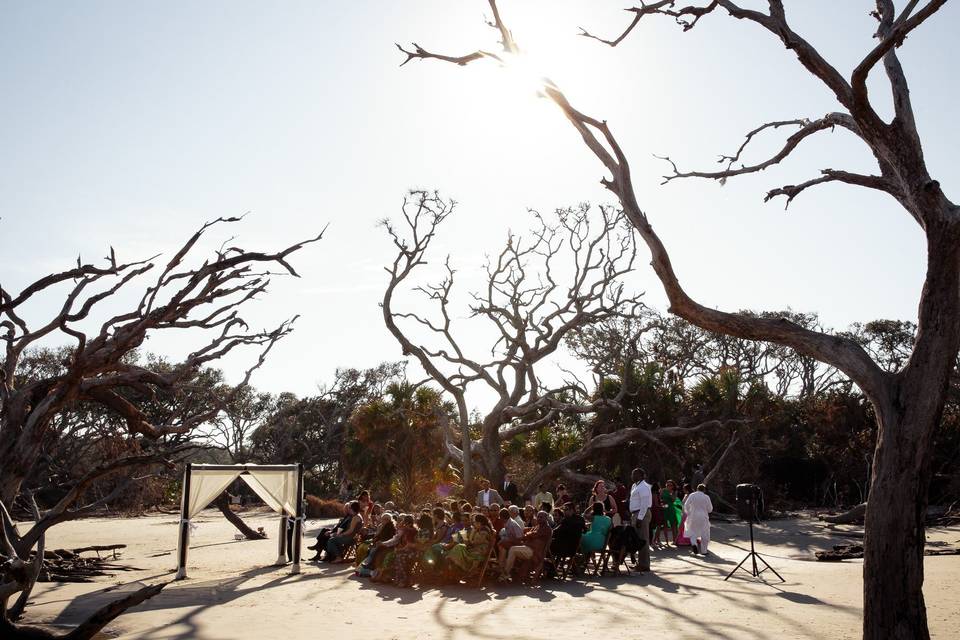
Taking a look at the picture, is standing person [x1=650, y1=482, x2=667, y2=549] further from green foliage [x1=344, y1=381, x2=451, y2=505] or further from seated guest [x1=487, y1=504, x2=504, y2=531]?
green foliage [x1=344, y1=381, x2=451, y2=505]

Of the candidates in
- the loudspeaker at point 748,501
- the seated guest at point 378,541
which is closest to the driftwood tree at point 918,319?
the loudspeaker at point 748,501

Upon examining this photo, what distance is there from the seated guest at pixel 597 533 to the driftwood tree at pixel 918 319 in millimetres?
7556

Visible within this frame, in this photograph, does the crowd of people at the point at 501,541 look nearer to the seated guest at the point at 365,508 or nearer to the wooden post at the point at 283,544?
the seated guest at the point at 365,508

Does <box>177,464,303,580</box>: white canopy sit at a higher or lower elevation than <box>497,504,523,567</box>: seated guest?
higher

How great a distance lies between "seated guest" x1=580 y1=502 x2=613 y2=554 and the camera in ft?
46.4

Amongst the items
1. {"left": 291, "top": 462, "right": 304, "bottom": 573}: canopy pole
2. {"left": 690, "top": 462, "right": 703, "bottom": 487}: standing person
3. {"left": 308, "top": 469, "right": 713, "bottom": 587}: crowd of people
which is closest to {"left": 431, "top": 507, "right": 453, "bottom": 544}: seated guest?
{"left": 308, "top": 469, "right": 713, "bottom": 587}: crowd of people

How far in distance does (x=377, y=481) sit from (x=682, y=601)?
59.0 ft

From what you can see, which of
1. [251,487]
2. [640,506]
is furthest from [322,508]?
[640,506]

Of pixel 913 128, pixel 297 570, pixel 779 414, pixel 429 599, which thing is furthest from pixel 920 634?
pixel 779 414

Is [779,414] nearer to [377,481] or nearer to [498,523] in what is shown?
[377,481]

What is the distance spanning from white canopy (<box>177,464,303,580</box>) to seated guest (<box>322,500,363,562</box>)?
0.95 metres

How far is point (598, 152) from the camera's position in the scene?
7.60 meters

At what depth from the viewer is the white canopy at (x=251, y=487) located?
1445cm

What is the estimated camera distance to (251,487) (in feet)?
50.7
